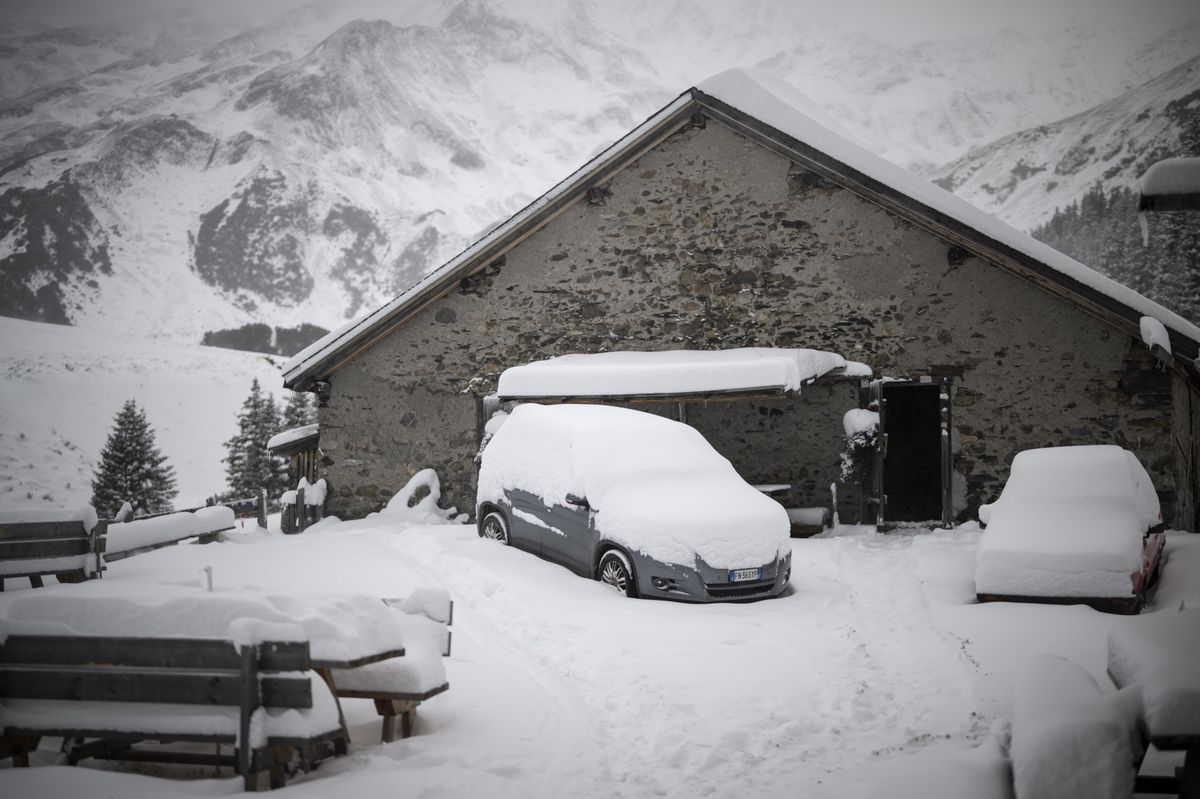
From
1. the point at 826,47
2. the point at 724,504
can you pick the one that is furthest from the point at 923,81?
the point at 724,504

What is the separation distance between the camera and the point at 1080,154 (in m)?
72.2

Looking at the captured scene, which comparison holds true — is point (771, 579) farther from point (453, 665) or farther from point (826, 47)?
point (826, 47)

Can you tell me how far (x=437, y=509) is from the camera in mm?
14430

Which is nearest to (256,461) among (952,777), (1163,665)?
(952,777)

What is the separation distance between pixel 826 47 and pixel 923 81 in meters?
31.5

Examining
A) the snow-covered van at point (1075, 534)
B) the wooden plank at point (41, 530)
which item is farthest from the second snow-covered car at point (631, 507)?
the wooden plank at point (41, 530)

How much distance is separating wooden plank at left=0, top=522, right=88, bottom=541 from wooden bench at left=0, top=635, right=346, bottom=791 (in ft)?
17.2

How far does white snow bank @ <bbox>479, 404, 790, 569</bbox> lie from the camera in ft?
26.9

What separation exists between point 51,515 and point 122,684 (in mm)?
5998

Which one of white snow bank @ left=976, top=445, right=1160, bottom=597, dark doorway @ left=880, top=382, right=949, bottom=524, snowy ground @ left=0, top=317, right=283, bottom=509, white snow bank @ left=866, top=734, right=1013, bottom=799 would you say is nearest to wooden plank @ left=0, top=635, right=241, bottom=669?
white snow bank @ left=866, top=734, right=1013, bottom=799

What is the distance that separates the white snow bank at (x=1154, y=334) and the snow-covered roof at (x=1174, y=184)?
892 centimetres

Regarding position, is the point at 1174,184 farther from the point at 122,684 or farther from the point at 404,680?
the point at 122,684

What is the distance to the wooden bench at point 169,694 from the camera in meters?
3.98

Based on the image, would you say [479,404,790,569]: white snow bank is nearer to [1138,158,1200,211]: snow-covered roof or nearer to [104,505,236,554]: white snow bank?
[104,505,236,554]: white snow bank
